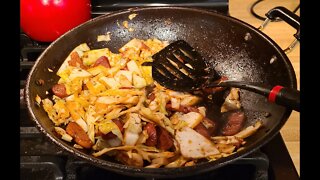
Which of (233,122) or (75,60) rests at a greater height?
(75,60)

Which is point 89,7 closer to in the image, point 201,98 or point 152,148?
point 201,98

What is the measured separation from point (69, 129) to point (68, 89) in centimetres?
15

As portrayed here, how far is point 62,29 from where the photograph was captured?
1.17m

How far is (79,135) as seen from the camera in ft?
2.81

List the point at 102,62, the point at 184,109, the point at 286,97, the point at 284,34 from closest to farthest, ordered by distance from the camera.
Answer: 1. the point at 286,97
2. the point at 184,109
3. the point at 102,62
4. the point at 284,34

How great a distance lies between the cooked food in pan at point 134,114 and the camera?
81cm

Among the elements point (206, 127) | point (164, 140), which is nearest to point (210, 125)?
point (206, 127)

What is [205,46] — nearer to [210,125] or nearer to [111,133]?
[210,125]

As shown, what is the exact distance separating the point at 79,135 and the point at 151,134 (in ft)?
0.53

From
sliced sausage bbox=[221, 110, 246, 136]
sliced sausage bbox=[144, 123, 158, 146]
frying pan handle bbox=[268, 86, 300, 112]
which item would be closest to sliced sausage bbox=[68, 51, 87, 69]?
sliced sausage bbox=[144, 123, 158, 146]

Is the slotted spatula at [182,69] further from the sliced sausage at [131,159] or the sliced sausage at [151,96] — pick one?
the sliced sausage at [131,159]

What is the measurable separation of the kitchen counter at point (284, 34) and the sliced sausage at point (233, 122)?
Result: 13cm

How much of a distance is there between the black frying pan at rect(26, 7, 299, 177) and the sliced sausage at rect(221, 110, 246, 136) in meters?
0.02

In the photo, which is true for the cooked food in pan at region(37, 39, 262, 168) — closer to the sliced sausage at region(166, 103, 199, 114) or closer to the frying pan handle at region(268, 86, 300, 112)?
the sliced sausage at region(166, 103, 199, 114)
